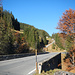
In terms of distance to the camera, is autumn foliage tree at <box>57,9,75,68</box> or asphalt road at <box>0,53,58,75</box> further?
autumn foliage tree at <box>57,9,75,68</box>

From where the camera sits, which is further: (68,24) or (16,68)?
(68,24)

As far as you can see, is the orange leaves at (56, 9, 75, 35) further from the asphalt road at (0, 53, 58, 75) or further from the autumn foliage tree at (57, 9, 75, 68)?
the asphalt road at (0, 53, 58, 75)

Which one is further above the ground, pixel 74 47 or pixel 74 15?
pixel 74 15

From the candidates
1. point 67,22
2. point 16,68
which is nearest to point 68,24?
point 67,22

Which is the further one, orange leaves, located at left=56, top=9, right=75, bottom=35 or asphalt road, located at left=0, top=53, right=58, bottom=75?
orange leaves, located at left=56, top=9, right=75, bottom=35

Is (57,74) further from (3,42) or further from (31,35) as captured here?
(31,35)

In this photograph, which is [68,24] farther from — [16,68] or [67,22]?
[16,68]

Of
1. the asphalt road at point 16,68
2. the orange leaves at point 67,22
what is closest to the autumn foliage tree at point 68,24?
the orange leaves at point 67,22

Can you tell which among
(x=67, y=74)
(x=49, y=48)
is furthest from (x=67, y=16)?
(x=49, y=48)

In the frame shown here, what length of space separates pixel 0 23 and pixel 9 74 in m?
16.9

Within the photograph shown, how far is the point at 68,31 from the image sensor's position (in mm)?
12188

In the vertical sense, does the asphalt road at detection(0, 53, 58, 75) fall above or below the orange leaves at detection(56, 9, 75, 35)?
below

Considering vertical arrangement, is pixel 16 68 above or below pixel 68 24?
below

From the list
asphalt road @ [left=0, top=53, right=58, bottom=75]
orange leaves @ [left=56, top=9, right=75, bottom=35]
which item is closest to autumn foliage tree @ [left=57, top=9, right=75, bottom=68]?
orange leaves @ [left=56, top=9, right=75, bottom=35]
